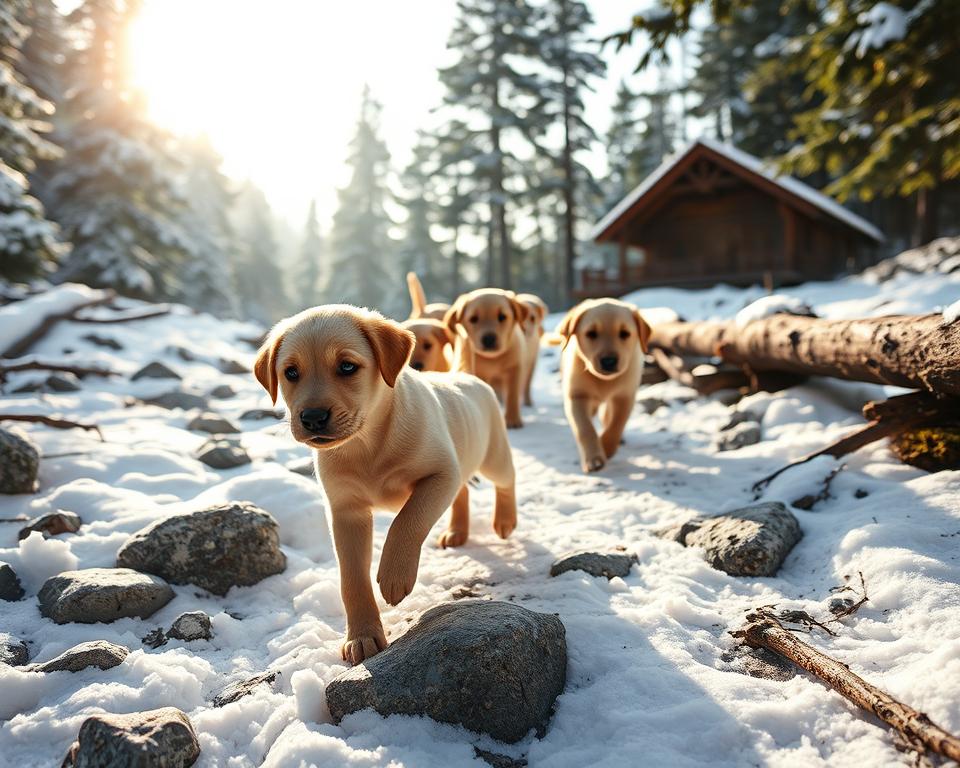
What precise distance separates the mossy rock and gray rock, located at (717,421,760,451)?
1.89m

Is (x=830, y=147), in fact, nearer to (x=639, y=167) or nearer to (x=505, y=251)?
(x=505, y=251)

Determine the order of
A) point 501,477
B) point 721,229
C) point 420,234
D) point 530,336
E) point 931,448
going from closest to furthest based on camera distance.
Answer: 1. point 931,448
2. point 501,477
3. point 530,336
4. point 721,229
5. point 420,234

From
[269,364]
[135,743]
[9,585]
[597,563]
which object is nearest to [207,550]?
[9,585]

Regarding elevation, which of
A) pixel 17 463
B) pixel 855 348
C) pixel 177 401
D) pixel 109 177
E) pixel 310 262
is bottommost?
pixel 177 401

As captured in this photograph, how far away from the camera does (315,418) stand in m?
2.61

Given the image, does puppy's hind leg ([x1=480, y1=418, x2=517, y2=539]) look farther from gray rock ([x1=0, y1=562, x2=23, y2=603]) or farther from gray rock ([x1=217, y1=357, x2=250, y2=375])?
gray rock ([x1=217, y1=357, x2=250, y2=375])

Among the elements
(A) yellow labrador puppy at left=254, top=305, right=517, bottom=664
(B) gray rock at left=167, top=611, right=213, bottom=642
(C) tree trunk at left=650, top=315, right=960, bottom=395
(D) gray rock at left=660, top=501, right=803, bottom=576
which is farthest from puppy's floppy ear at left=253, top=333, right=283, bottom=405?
(C) tree trunk at left=650, top=315, right=960, bottom=395

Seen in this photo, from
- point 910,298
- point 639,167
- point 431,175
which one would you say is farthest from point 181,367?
point 639,167

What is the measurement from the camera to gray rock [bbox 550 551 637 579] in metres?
3.51

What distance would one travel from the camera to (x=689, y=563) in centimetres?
353

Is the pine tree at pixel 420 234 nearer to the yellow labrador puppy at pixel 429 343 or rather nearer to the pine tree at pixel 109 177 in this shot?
the pine tree at pixel 109 177

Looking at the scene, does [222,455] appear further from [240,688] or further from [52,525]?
[240,688]

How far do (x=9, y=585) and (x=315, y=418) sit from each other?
204 centimetres

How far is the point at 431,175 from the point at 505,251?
7.29 meters
